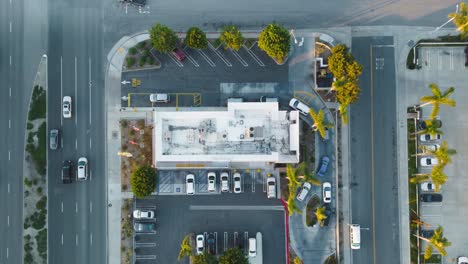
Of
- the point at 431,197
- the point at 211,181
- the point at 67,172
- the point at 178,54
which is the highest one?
the point at 178,54

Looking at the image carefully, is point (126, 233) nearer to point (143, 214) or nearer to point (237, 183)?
point (143, 214)

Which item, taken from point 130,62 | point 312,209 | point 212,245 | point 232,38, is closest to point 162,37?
point 130,62

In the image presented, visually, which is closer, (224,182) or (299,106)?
(224,182)

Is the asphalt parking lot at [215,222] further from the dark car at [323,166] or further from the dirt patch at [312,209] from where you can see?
the dark car at [323,166]

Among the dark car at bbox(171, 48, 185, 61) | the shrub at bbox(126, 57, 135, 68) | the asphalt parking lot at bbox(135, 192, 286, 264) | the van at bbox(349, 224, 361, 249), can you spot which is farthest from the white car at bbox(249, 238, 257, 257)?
the shrub at bbox(126, 57, 135, 68)

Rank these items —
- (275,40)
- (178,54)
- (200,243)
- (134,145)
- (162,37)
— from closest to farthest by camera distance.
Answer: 1. (275,40)
2. (162,37)
3. (200,243)
4. (178,54)
5. (134,145)

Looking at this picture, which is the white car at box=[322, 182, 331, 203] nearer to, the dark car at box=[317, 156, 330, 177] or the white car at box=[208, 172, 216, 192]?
the dark car at box=[317, 156, 330, 177]
